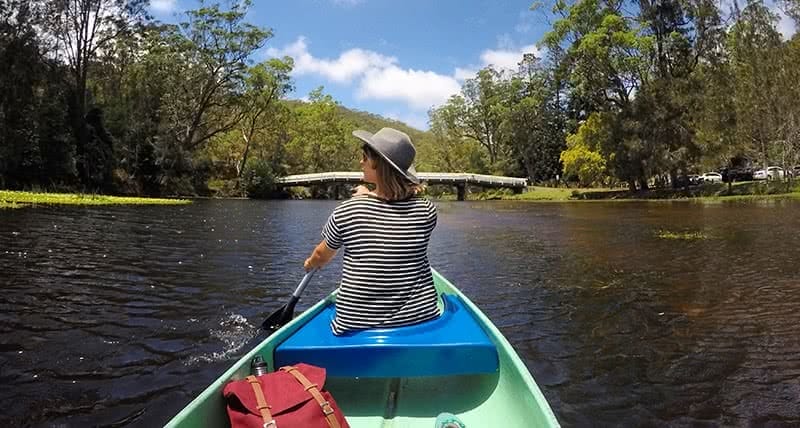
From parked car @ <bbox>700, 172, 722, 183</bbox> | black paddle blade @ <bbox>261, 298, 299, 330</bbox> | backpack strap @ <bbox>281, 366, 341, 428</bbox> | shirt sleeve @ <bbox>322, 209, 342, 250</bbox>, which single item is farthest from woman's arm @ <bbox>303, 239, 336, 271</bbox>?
parked car @ <bbox>700, 172, 722, 183</bbox>

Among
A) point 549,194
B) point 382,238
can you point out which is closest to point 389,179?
point 382,238

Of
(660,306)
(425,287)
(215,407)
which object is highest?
(425,287)

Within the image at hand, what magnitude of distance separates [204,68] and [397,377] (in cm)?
5374

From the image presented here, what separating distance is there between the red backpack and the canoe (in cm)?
43

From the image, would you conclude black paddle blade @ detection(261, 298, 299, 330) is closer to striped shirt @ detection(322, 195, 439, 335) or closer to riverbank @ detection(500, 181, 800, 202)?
striped shirt @ detection(322, 195, 439, 335)

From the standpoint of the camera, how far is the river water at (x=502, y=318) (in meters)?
4.70

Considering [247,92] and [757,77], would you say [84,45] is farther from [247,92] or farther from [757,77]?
[757,77]

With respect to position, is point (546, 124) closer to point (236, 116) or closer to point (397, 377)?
point (236, 116)

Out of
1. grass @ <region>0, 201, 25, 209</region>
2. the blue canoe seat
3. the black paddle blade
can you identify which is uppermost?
grass @ <region>0, 201, 25, 209</region>

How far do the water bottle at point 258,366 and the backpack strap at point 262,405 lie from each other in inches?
15.0

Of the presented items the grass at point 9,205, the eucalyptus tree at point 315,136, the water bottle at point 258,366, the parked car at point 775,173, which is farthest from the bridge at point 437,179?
the water bottle at point 258,366

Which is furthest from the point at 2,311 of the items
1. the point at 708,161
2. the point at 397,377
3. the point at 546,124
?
the point at 546,124

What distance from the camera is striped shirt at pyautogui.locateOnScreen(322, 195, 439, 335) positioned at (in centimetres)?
381

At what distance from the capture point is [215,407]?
9.30 ft
